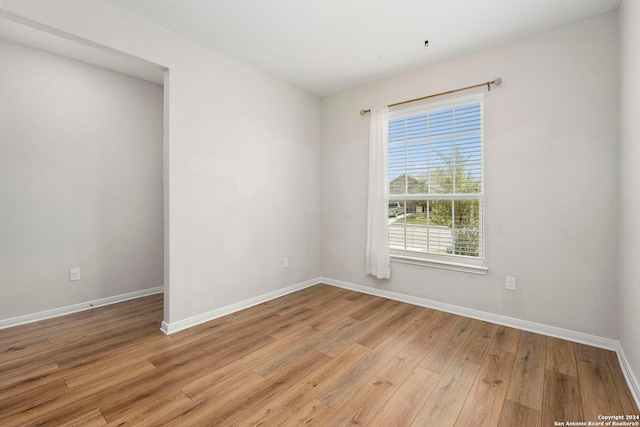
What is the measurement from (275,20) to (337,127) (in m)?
1.78

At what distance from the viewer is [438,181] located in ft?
10.6

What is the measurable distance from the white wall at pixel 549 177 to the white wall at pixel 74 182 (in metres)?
3.47

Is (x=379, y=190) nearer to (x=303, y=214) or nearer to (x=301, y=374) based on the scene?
(x=303, y=214)

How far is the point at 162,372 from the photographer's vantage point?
2.02m

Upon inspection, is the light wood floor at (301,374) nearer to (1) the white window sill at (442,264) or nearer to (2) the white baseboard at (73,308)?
(2) the white baseboard at (73,308)

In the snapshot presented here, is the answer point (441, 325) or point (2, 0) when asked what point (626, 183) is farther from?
point (2, 0)

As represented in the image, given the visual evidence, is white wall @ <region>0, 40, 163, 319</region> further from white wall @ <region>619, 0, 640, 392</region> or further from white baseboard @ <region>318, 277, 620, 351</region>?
white wall @ <region>619, 0, 640, 392</region>

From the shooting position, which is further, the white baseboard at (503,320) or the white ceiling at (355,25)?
the white baseboard at (503,320)

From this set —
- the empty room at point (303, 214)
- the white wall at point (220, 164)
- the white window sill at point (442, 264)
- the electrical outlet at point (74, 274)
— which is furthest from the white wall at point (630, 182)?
the electrical outlet at point (74, 274)

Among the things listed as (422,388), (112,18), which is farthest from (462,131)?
(112,18)

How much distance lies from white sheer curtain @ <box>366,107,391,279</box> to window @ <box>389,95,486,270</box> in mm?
117

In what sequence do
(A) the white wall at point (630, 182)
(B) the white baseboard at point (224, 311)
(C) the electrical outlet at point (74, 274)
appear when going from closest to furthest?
(A) the white wall at point (630, 182)
(B) the white baseboard at point (224, 311)
(C) the electrical outlet at point (74, 274)

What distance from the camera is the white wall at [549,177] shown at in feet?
7.66

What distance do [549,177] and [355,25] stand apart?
2140 millimetres
